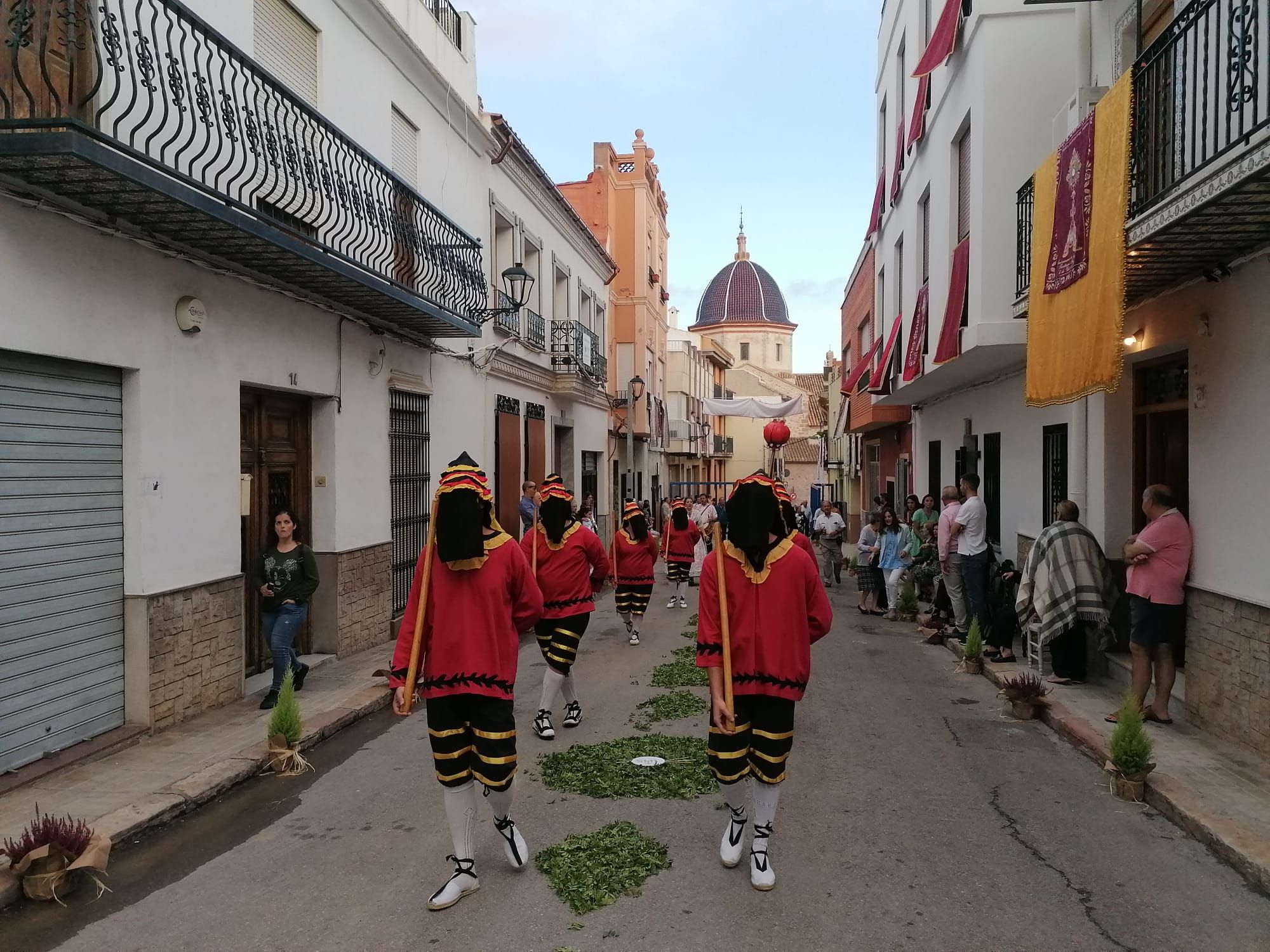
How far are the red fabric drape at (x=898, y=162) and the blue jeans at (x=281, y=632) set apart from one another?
1357 cm

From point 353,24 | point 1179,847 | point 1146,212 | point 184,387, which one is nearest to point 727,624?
point 1179,847

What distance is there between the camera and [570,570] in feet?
23.7

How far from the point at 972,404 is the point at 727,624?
1158 centimetres

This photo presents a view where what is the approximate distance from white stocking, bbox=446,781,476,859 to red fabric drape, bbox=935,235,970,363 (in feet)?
29.2

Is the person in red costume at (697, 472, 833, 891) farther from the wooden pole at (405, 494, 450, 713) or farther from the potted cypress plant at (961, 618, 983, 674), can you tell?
the potted cypress plant at (961, 618, 983, 674)

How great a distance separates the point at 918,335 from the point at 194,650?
1125 cm

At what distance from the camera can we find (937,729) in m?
7.39

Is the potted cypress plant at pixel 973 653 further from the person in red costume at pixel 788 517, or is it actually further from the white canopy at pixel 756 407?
the white canopy at pixel 756 407

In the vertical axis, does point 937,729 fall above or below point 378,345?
below

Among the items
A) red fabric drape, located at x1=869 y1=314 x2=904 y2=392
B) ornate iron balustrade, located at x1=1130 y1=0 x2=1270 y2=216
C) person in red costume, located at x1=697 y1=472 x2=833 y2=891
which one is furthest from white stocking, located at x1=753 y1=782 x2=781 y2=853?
red fabric drape, located at x1=869 y1=314 x2=904 y2=392

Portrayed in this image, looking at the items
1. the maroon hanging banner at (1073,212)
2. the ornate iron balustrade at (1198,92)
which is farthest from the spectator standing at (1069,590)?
the ornate iron balustrade at (1198,92)

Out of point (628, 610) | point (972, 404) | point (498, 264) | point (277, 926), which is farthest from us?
point (498, 264)

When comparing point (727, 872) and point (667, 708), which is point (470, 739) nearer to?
point (727, 872)

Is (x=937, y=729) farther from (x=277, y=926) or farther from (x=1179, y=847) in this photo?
(x=277, y=926)
